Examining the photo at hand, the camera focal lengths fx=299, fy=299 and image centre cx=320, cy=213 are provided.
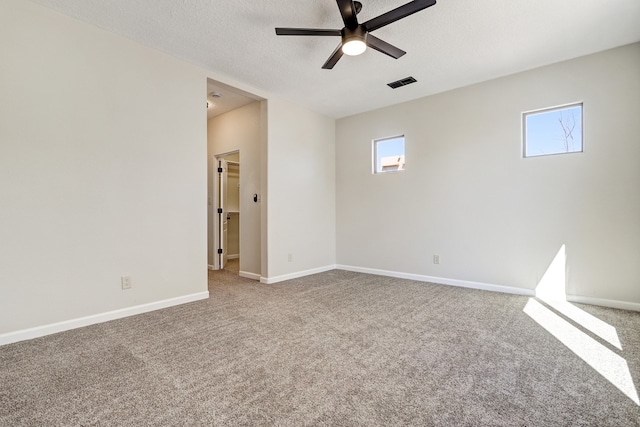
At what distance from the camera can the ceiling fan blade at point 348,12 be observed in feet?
7.00

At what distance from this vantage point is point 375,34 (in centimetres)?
294

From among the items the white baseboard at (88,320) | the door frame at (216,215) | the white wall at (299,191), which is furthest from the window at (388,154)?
the white baseboard at (88,320)

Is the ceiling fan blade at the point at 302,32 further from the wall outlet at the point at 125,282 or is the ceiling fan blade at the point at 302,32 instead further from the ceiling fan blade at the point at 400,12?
the wall outlet at the point at 125,282

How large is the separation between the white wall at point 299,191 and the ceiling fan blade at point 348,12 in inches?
90.1

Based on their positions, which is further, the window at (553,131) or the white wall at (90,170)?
the window at (553,131)

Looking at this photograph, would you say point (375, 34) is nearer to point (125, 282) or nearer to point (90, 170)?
point (90, 170)

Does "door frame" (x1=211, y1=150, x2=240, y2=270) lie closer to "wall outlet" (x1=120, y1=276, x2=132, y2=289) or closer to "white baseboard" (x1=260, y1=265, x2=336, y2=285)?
"white baseboard" (x1=260, y1=265, x2=336, y2=285)

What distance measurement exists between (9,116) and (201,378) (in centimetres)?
252

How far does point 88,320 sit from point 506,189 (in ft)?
15.7

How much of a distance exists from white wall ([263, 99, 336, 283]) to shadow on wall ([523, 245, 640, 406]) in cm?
306

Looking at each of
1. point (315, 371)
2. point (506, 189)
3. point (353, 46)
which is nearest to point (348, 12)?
point (353, 46)

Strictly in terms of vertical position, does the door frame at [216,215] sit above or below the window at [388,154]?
below

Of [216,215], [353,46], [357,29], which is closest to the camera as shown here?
[357,29]

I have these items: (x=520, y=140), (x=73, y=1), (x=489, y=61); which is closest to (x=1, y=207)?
(x=73, y=1)
